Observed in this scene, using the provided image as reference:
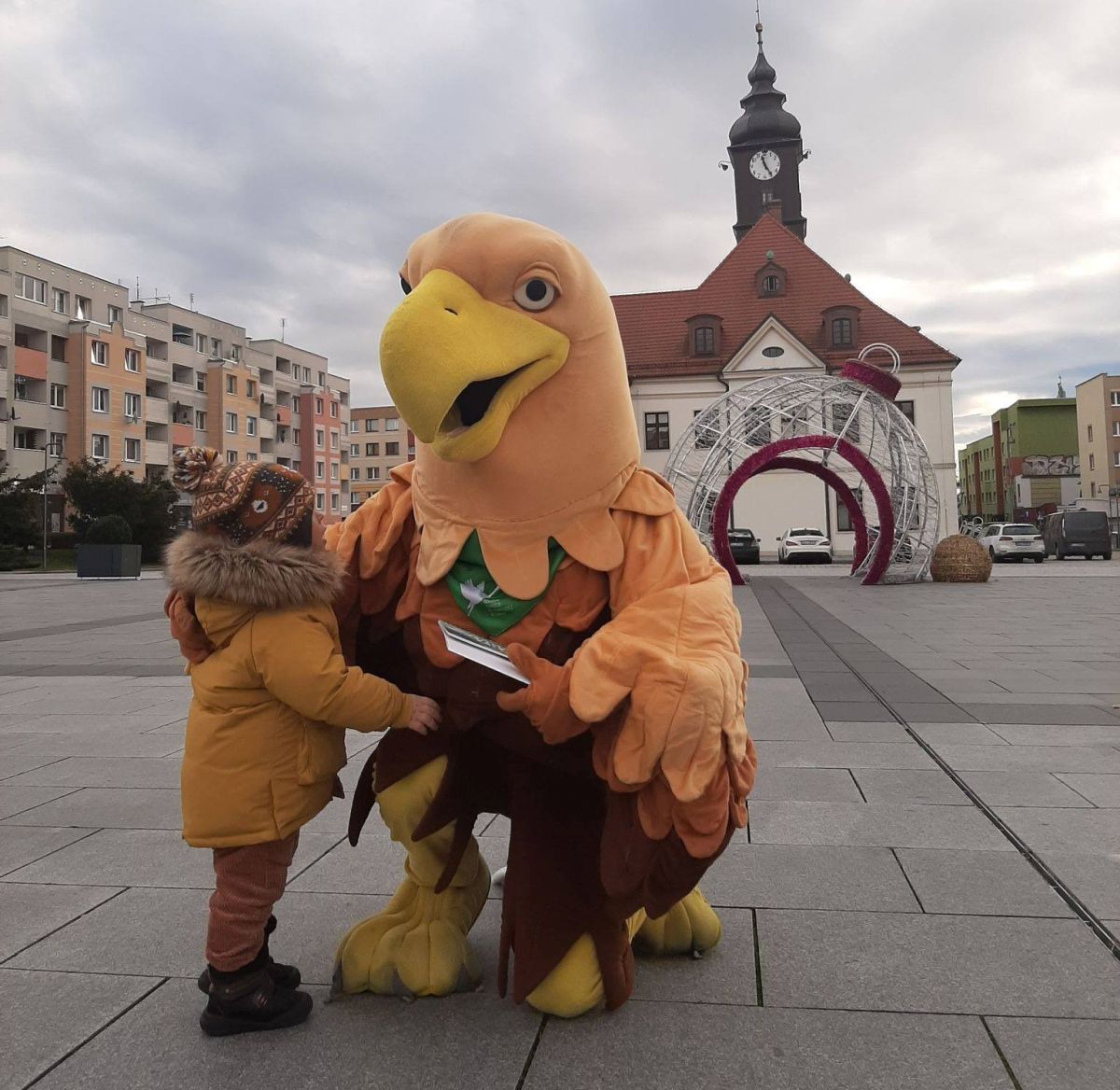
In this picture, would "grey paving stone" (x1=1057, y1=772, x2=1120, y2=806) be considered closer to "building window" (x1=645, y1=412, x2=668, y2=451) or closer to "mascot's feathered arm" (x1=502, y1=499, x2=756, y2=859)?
"mascot's feathered arm" (x1=502, y1=499, x2=756, y2=859)

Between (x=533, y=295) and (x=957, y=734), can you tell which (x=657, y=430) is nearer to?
(x=957, y=734)

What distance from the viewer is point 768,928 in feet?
9.23

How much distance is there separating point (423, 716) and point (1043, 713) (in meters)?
4.90

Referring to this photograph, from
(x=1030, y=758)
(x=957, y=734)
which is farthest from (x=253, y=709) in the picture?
(x=957, y=734)

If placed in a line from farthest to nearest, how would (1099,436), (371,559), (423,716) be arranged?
(1099,436), (371,559), (423,716)

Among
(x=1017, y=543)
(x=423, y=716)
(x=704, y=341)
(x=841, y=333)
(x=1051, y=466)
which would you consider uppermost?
(x=704, y=341)

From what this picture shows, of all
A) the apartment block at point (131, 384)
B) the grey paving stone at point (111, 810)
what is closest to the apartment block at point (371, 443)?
the apartment block at point (131, 384)

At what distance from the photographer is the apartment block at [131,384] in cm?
4278

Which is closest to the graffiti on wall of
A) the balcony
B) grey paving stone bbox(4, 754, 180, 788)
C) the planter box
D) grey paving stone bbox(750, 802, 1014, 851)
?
the balcony

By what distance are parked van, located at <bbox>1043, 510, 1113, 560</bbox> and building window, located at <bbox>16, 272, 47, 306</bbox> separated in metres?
43.8

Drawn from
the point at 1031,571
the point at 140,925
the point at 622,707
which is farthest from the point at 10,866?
the point at 1031,571

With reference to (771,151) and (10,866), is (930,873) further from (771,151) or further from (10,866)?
(771,151)

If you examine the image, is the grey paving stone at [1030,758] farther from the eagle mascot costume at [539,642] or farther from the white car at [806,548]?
the white car at [806,548]

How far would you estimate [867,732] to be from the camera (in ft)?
17.9
